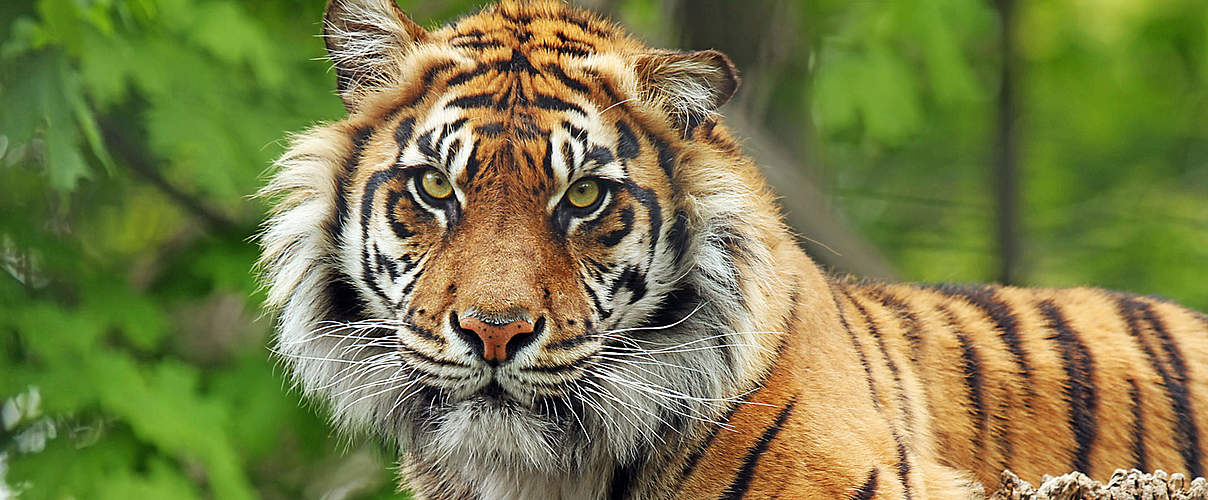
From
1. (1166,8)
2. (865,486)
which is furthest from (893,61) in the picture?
(865,486)

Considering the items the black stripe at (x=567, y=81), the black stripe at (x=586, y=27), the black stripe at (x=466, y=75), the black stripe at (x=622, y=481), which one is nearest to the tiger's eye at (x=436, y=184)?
the black stripe at (x=466, y=75)

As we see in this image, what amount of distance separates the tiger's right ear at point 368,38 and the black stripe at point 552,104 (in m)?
0.44

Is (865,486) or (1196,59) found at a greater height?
(1196,59)

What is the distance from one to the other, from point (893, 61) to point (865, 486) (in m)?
3.60

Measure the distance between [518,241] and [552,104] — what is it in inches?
16.0

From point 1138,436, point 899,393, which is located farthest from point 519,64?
point 1138,436

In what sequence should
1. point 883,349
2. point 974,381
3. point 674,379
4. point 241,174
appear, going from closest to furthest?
point 674,379 → point 883,349 → point 974,381 → point 241,174

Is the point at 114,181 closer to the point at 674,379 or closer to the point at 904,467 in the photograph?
the point at 674,379

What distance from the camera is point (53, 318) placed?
15.5 feet

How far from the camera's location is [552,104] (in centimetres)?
Result: 304

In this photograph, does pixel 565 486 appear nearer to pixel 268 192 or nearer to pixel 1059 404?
pixel 268 192

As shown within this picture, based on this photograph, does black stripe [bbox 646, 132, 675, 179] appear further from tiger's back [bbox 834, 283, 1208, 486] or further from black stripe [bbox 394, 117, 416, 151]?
tiger's back [bbox 834, 283, 1208, 486]

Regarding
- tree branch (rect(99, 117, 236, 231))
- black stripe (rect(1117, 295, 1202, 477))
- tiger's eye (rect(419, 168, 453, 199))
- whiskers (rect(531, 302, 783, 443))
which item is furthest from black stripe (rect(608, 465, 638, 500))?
tree branch (rect(99, 117, 236, 231))

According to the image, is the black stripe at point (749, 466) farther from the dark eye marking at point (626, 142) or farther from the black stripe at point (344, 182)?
the black stripe at point (344, 182)
